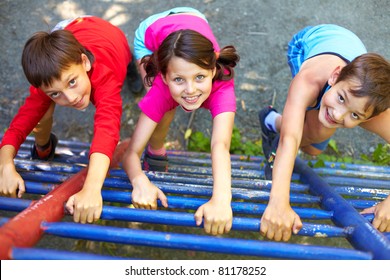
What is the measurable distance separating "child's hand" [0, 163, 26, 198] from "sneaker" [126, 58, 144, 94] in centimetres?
152

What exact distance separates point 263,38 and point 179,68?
1.86 meters

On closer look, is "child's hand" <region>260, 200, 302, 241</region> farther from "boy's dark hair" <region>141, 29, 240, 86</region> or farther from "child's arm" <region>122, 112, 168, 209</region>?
"boy's dark hair" <region>141, 29, 240, 86</region>

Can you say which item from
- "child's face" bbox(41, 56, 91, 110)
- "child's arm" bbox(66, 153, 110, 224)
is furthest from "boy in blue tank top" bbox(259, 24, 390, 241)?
"child's face" bbox(41, 56, 91, 110)

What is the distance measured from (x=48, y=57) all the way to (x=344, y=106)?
1483 mm

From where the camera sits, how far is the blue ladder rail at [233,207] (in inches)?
49.7

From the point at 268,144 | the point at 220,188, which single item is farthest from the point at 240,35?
the point at 220,188

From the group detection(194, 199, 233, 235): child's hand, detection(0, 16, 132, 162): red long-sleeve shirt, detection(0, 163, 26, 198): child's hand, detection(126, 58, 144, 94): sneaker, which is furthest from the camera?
detection(126, 58, 144, 94): sneaker

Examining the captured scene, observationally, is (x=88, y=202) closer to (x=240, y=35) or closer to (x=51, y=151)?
(x=51, y=151)

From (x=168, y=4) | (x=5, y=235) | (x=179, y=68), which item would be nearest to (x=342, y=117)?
(x=179, y=68)

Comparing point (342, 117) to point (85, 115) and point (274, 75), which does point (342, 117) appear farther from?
point (85, 115)

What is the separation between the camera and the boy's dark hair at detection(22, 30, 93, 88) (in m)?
1.92

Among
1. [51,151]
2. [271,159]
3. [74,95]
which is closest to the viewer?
[74,95]

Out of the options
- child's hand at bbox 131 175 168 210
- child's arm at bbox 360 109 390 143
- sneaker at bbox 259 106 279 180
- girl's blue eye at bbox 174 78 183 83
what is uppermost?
girl's blue eye at bbox 174 78 183 83

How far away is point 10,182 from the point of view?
6.18 feet
